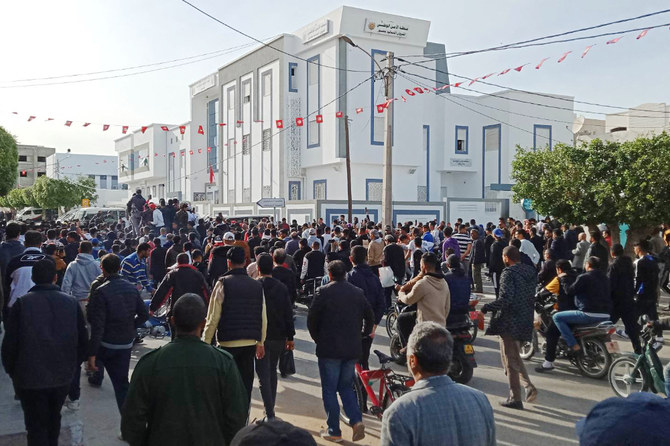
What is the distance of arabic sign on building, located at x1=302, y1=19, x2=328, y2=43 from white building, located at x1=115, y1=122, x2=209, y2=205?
20.3 meters

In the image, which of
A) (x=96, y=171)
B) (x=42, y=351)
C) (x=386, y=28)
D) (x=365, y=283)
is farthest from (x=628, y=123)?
(x=96, y=171)

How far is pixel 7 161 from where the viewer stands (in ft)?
109

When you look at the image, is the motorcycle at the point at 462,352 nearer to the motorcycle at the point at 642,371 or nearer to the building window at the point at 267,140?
the motorcycle at the point at 642,371

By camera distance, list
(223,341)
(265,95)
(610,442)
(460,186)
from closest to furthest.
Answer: (610,442) < (223,341) < (265,95) < (460,186)

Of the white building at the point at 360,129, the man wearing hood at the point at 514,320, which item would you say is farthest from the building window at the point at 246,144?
the man wearing hood at the point at 514,320

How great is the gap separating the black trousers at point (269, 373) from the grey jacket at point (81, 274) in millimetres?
3156

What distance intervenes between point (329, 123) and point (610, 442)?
3786cm

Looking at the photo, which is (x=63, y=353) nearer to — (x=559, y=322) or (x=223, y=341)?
(x=223, y=341)

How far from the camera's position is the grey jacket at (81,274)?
7.96 metres

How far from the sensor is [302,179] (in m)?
42.5

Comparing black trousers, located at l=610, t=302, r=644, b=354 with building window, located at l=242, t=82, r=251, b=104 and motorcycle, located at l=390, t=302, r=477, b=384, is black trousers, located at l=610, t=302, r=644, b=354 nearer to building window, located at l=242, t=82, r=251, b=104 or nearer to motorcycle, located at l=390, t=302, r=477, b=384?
motorcycle, located at l=390, t=302, r=477, b=384

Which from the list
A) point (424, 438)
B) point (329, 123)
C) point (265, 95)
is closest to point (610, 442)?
point (424, 438)

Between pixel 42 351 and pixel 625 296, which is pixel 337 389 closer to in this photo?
pixel 42 351

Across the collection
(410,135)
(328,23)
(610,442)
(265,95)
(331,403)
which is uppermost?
(328,23)
